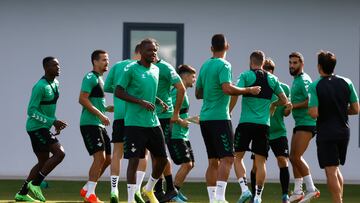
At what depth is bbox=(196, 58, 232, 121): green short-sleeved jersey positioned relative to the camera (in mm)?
13008

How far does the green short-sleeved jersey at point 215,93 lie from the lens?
13.0 m

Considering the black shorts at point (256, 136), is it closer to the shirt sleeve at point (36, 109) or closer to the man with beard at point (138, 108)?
the man with beard at point (138, 108)

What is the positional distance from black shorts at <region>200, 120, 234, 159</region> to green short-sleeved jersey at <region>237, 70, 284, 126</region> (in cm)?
64

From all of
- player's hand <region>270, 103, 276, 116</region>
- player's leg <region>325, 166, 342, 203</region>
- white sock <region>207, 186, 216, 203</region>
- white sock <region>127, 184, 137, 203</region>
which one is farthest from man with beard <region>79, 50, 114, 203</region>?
player's leg <region>325, 166, 342, 203</region>

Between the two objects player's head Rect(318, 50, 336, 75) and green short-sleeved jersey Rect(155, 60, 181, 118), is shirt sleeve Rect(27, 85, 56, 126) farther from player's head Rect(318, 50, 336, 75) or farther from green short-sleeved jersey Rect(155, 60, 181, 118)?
player's head Rect(318, 50, 336, 75)

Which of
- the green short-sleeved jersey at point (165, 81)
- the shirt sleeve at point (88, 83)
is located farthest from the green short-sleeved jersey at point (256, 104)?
the shirt sleeve at point (88, 83)

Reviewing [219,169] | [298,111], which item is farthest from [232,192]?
[219,169]

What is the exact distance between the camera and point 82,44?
67.2 ft

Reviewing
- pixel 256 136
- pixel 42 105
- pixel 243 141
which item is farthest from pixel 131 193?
pixel 42 105

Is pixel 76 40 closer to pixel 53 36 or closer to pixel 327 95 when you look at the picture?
pixel 53 36

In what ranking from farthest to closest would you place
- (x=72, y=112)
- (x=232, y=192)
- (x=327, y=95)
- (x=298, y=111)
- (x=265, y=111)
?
(x=72, y=112) < (x=232, y=192) < (x=298, y=111) < (x=265, y=111) < (x=327, y=95)

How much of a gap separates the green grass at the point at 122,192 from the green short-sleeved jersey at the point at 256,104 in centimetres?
211

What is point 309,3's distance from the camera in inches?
820

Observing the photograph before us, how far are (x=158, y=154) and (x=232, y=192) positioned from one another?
4602mm
